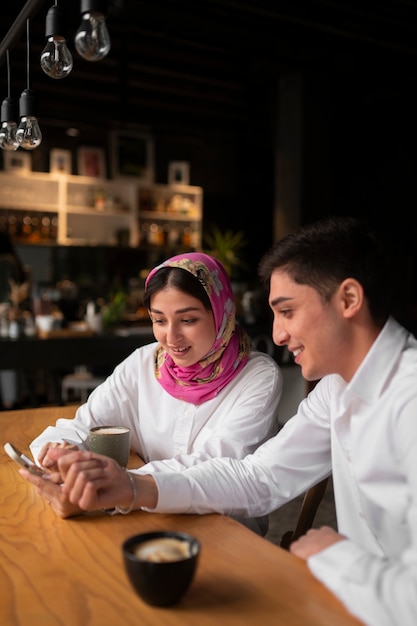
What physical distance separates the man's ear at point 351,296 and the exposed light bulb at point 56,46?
79 centimetres

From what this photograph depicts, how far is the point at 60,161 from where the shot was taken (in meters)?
8.16

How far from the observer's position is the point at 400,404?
1.16 m

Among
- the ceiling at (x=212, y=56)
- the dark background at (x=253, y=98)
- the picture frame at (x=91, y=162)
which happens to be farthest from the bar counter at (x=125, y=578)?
the picture frame at (x=91, y=162)

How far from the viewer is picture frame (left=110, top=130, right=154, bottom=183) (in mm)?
8539

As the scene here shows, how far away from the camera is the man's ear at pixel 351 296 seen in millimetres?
1207

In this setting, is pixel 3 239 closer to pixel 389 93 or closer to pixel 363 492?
pixel 389 93

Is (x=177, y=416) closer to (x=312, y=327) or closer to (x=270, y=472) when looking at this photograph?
(x=270, y=472)

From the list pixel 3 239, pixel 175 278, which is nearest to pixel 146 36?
pixel 3 239

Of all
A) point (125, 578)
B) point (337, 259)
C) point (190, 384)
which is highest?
→ point (337, 259)

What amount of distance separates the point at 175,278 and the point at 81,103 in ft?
21.4

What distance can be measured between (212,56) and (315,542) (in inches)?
221

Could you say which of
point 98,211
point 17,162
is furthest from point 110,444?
point 98,211

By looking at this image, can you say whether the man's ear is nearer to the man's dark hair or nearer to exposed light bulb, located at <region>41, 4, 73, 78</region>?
the man's dark hair

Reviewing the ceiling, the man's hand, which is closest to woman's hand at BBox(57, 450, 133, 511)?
the man's hand
